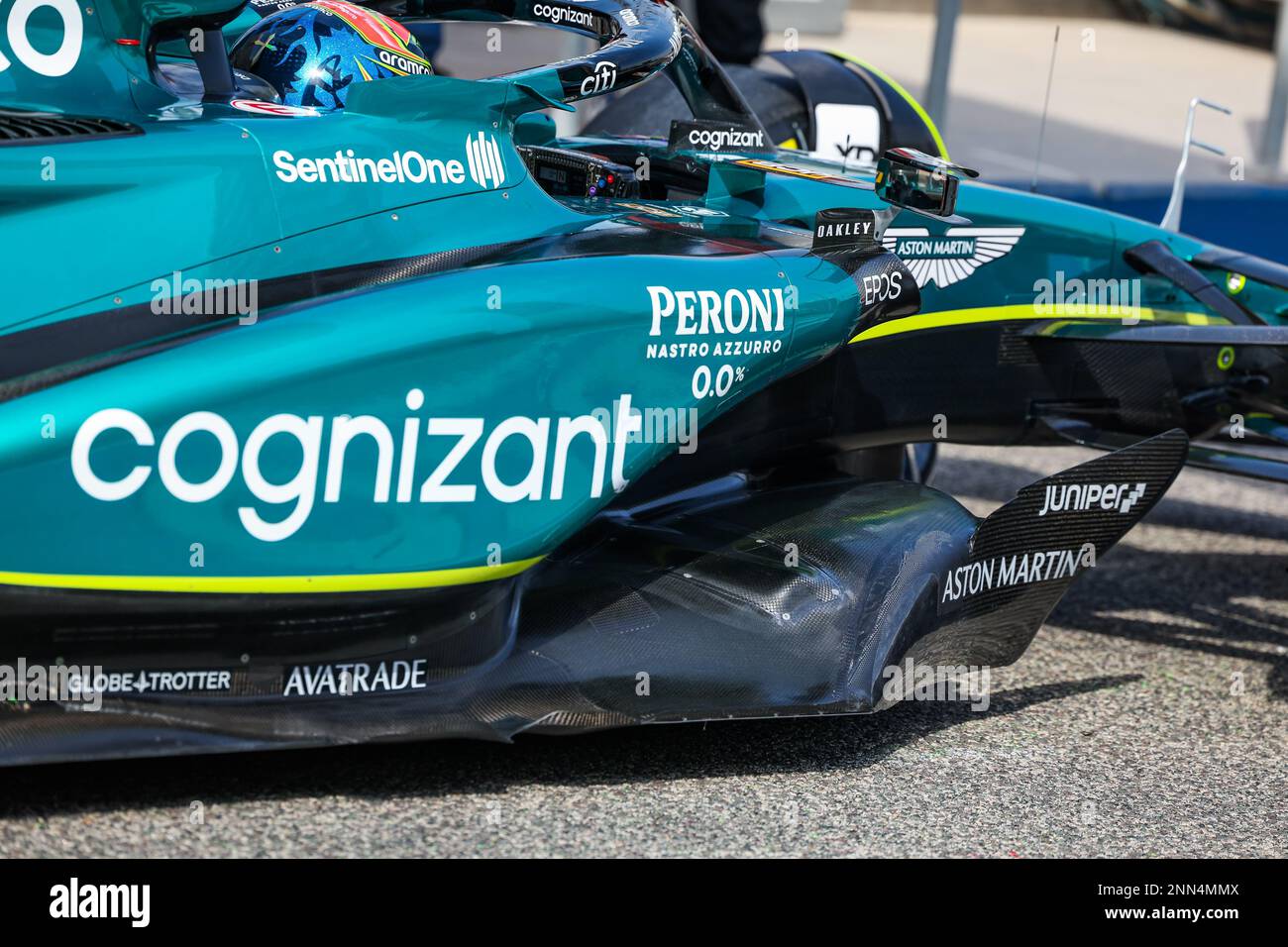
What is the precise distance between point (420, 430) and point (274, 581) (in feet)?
1.32

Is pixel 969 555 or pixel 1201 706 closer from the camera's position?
pixel 969 555

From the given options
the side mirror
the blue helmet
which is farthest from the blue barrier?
the blue helmet

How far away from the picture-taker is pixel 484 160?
3666mm

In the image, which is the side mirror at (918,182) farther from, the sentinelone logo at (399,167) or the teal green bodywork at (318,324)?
the sentinelone logo at (399,167)

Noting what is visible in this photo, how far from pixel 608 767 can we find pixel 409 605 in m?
0.63

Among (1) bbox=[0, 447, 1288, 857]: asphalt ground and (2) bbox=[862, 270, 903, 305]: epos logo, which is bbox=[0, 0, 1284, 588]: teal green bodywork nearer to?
(2) bbox=[862, 270, 903, 305]: epos logo

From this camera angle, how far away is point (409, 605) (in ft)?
10.8

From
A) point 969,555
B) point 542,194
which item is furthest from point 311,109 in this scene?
point 969,555

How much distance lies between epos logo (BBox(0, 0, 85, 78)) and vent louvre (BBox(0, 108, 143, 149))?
125 millimetres

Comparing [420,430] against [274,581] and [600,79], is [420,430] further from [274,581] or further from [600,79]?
[600,79]

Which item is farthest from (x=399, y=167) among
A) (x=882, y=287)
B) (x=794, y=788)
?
(x=794, y=788)
